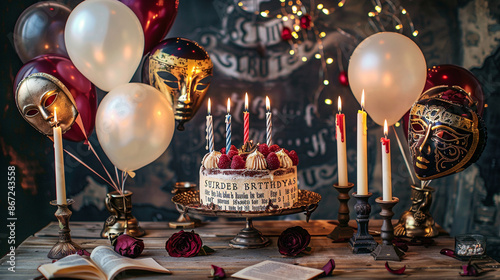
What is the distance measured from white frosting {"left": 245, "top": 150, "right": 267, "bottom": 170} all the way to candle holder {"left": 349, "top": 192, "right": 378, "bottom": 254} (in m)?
0.37

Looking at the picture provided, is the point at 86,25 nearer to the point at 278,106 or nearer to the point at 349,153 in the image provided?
the point at 278,106

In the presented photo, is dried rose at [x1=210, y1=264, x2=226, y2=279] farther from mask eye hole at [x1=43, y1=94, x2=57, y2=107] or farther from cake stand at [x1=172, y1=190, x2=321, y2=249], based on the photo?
mask eye hole at [x1=43, y1=94, x2=57, y2=107]

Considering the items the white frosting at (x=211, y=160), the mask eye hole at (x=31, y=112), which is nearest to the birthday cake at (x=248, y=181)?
the white frosting at (x=211, y=160)

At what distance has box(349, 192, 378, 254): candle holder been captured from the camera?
6.11ft

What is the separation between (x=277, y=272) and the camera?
163 centimetres

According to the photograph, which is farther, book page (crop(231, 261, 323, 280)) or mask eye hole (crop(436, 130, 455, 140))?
mask eye hole (crop(436, 130, 455, 140))

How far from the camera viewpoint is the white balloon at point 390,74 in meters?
2.04

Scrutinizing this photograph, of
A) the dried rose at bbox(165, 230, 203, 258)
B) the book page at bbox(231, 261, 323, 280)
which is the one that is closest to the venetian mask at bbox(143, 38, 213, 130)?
the dried rose at bbox(165, 230, 203, 258)

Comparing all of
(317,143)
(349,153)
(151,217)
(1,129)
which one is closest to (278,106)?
(317,143)

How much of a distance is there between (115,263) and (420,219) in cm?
119

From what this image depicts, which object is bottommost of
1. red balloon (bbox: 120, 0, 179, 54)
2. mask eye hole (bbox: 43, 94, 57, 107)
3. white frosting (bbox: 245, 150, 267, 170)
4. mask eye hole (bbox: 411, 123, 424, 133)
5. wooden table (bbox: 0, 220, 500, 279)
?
wooden table (bbox: 0, 220, 500, 279)

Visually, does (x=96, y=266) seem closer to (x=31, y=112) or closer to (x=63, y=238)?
(x=63, y=238)

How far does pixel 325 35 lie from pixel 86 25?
160cm

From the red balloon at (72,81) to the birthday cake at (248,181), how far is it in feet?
2.16
